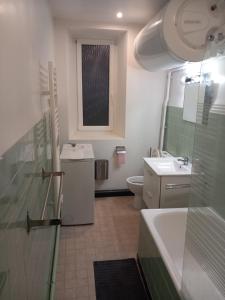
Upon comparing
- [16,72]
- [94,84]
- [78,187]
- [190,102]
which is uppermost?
[94,84]

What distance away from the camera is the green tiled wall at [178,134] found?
8.68 feet

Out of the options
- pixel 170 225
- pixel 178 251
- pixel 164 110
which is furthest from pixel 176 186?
pixel 164 110

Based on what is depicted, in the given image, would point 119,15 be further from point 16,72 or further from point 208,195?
point 208,195

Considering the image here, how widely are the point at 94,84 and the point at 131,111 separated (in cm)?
75

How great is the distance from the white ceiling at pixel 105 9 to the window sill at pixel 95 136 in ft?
4.96

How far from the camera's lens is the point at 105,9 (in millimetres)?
2516

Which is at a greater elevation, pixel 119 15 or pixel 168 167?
pixel 119 15

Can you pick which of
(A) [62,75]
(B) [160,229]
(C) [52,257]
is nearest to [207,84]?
(B) [160,229]

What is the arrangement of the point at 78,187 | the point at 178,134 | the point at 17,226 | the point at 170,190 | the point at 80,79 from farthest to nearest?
the point at 80,79, the point at 178,134, the point at 78,187, the point at 170,190, the point at 17,226

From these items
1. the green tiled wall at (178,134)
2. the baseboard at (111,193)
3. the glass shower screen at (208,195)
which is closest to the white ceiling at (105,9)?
the green tiled wall at (178,134)

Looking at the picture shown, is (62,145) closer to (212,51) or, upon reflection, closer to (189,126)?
(189,126)

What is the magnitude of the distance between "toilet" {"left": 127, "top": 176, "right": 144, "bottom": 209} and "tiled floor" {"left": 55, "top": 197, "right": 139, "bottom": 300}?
105mm

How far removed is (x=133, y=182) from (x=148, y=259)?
4.55 ft

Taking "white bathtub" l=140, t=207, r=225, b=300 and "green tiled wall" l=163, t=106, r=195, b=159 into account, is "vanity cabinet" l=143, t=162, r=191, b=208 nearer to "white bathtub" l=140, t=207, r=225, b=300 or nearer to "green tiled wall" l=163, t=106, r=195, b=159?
"white bathtub" l=140, t=207, r=225, b=300
